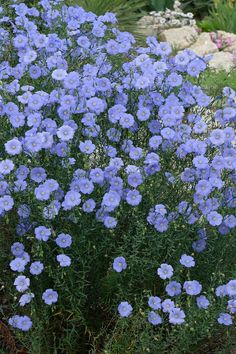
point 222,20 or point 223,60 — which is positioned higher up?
point 223,60

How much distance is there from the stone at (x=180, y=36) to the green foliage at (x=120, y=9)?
0.37 m

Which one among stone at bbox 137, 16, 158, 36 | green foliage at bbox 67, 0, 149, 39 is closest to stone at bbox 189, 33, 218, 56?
stone at bbox 137, 16, 158, 36

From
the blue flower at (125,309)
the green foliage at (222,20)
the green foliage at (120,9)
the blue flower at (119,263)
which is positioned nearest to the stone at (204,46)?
the green foliage at (222,20)

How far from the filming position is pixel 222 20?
26.2 feet

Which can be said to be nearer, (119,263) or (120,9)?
(119,263)

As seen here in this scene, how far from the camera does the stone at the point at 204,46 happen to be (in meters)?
7.24

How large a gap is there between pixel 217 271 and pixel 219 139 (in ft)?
1.78

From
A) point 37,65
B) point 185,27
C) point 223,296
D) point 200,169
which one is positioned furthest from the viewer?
point 185,27

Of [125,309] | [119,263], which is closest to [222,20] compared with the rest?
[119,263]

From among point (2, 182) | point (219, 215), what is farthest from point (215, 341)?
point (2, 182)

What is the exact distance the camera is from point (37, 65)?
3258mm

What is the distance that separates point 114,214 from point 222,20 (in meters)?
5.66

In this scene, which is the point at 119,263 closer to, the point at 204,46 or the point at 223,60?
the point at 223,60

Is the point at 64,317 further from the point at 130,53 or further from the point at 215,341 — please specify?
the point at 130,53
